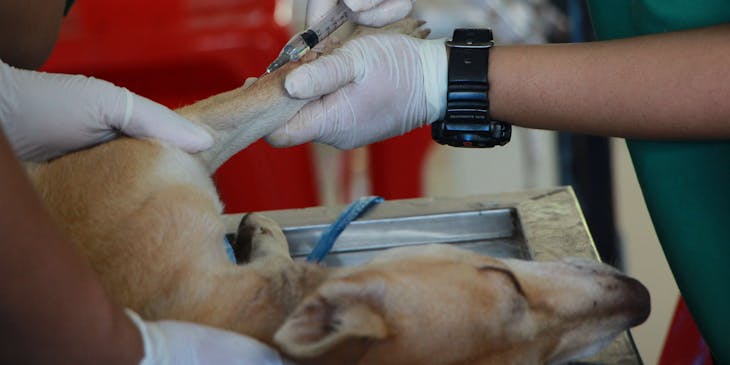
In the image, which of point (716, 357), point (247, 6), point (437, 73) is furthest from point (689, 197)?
point (247, 6)

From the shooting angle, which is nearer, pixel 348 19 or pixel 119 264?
pixel 119 264

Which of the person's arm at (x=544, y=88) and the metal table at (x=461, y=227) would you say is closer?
the person's arm at (x=544, y=88)

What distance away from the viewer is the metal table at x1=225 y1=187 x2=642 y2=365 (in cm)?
148

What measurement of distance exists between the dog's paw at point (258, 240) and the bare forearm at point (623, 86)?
15.8 inches

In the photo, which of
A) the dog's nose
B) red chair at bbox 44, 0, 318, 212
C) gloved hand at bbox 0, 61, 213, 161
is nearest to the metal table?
the dog's nose

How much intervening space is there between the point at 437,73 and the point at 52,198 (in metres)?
0.63

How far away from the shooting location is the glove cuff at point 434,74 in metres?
1.43

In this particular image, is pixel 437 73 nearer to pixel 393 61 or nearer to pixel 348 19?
pixel 393 61

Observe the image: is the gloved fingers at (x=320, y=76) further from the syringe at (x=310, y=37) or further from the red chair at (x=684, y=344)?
the red chair at (x=684, y=344)

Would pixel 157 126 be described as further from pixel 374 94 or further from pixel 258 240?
pixel 374 94

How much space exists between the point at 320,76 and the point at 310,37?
0.42 ft

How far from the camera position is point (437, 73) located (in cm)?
143

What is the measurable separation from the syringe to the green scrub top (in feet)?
1.61

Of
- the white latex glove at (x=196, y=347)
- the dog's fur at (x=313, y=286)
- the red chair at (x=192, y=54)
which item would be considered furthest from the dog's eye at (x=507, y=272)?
the red chair at (x=192, y=54)
